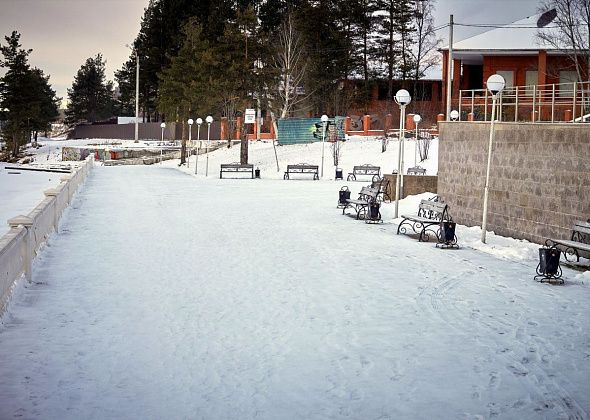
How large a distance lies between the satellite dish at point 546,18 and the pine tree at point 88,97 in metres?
86.0

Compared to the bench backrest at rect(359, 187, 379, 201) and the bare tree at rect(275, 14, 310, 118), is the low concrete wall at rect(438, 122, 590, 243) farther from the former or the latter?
the bare tree at rect(275, 14, 310, 118)

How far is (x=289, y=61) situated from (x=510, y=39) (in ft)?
58.9

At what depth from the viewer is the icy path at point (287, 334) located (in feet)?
22.3

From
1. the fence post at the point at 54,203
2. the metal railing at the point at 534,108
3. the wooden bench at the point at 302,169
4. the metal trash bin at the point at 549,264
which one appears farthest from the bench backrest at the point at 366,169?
the metal trash bin at the point at 549,264

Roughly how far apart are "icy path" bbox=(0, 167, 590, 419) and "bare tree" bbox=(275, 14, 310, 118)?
138 feet

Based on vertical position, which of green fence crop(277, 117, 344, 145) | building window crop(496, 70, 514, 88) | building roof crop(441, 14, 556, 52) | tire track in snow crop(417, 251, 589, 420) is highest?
building roof crop(441, 14, 556, 52)

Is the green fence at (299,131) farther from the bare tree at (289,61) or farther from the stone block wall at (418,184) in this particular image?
the stone block wall at (418,184)

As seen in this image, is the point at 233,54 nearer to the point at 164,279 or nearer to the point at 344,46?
the point at 344,46

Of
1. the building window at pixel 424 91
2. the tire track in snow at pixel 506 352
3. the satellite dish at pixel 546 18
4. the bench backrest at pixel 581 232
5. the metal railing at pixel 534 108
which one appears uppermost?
the satellite dish at pixel 546 18

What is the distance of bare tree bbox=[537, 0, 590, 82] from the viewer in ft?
135

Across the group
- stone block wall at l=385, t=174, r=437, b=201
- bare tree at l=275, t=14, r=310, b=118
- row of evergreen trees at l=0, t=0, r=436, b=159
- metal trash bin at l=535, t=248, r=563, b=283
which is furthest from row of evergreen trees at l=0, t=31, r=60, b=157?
metal trash bin at l=535, t=248, r=563, b=283

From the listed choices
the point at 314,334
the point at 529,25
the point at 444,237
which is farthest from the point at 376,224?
the point at 529,25

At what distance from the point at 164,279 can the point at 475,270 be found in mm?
5423

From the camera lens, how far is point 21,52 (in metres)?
87.8
